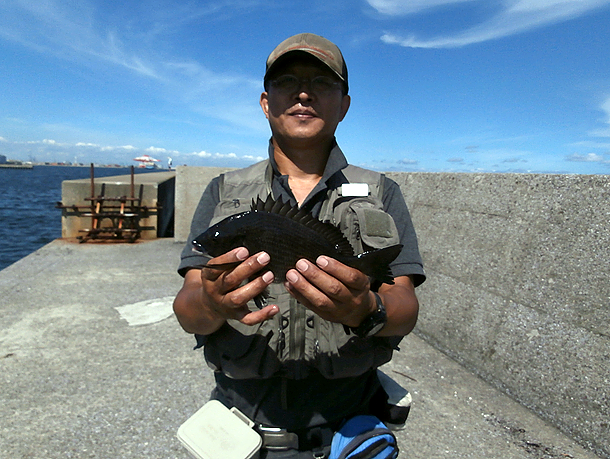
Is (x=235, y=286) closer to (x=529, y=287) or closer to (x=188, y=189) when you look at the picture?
(x=529, y=287)

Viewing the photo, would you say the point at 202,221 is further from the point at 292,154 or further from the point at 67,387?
the point at 67,387

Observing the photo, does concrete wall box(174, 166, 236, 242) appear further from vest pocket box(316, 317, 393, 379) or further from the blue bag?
the blue bag

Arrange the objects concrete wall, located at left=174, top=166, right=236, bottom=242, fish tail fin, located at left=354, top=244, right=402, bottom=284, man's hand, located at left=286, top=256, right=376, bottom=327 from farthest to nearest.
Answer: concrete wall, located at left=174, top=166, right=236, bottom=242 → fish tail fin, located at left=354, top=244, right=402, bottom=284 → man's hand, located at left=286, top=256, right=376, bottom=327

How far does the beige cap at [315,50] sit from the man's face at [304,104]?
0.04 m

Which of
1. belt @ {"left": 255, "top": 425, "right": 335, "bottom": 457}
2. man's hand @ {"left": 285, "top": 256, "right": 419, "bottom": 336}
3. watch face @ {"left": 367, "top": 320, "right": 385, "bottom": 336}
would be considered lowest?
belt @ {"left": 255, "top": 425, "right": 335, "bottom": 457}

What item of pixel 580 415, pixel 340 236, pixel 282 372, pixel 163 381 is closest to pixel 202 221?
pixel 340 236

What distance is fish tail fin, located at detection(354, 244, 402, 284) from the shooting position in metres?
1.89

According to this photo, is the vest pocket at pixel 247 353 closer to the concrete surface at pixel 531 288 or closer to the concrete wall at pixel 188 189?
the concrete surface at pixel 531 288

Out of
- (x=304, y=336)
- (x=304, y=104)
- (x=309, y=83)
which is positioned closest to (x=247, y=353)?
(x=304, y=336)

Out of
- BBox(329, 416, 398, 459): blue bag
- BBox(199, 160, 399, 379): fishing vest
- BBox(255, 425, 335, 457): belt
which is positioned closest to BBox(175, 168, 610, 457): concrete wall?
BBox(199, 160, 399, 379): fishing vest

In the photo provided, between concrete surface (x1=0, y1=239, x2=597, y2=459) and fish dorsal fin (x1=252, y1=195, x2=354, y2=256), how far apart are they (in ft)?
7.60

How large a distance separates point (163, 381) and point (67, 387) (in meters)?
0.99

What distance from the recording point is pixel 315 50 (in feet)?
7.22

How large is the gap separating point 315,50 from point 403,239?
1.21 metres
